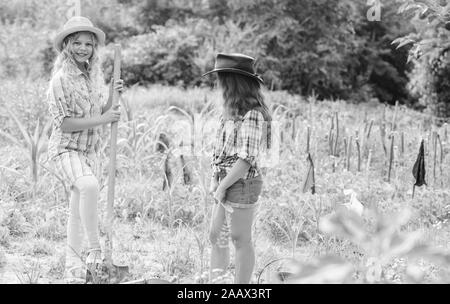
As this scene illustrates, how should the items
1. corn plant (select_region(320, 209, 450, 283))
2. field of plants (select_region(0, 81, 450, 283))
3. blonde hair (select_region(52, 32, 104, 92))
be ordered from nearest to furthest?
corn plant (select_region(320, 209, 450, 283)) < blonde hair (select_region(52, 32, 104, 92)) < field of plants (select_region(0, 81, 450, 283))

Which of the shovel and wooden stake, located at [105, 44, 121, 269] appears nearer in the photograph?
the shovel

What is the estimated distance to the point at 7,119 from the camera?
6.52 meters

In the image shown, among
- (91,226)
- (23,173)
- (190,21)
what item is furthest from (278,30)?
(91,226)

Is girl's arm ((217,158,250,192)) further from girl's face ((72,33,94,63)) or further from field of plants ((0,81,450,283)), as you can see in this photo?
girl's face ((72,33,94,63))

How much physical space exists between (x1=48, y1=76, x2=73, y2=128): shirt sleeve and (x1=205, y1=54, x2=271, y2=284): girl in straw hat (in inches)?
29.4

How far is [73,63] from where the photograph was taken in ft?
10.2

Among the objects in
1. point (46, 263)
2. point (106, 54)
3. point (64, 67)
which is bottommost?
point (46, 263)

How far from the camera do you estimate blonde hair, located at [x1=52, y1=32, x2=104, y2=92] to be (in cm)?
308

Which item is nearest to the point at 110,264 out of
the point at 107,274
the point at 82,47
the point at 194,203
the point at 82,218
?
the point at 107,274

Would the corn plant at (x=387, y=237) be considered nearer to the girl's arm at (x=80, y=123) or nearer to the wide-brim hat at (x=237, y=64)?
the wide-brim hat at (x=237, y=64)

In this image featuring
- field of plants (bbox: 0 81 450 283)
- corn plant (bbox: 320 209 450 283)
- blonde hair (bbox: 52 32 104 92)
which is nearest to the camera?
corn plant (bbox: 320 209 450 283)

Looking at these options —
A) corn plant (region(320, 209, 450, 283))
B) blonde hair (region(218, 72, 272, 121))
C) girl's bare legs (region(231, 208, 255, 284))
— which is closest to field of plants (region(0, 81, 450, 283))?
girl's bare legs (region(231, 208, 255, 284))
